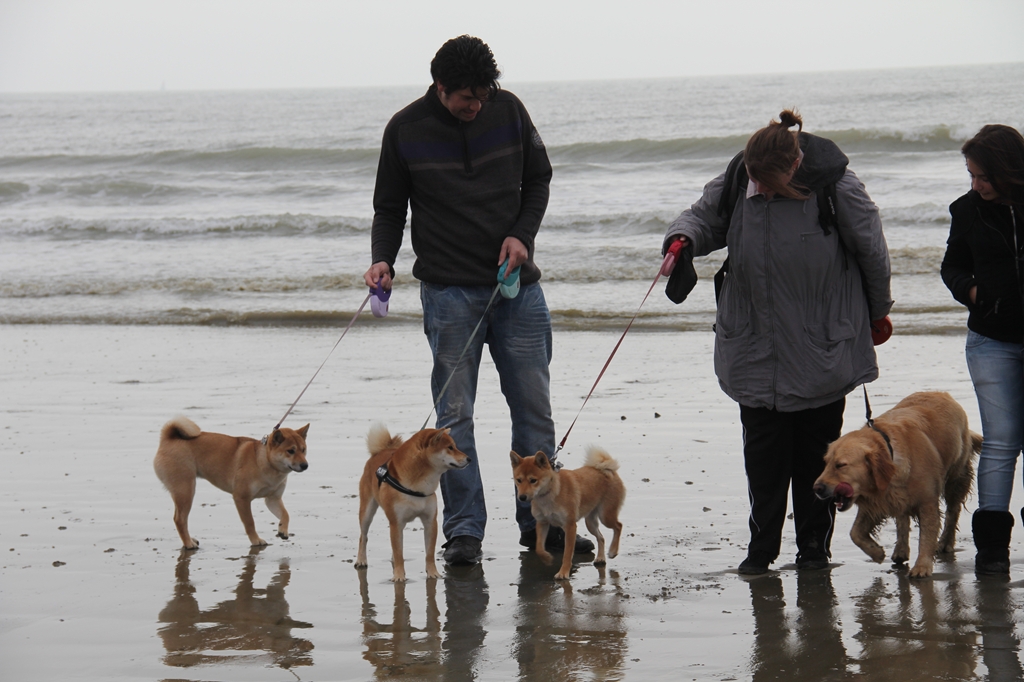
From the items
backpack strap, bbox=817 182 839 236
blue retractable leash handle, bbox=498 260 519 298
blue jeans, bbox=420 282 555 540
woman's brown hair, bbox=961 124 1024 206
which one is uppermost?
woman's brown hair, bbox=961 124 1024 206

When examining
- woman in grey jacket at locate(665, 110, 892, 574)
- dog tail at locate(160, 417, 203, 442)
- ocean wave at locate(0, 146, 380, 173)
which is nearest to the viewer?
woman in grey jacket at locate(665, 110, 892, 574)

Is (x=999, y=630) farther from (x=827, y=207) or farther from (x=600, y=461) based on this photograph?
(x=600, y=461)

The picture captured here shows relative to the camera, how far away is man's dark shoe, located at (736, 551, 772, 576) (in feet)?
12.8

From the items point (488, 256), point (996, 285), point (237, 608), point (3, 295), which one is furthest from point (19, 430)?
point (3, 295)

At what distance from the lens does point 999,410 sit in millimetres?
3887

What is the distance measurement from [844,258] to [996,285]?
60 cm

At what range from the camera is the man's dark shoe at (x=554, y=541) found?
444 centimetres

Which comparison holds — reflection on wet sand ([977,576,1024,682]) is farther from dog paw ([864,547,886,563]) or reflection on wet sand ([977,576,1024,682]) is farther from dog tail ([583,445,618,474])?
dog tail ([583,445,618,474])

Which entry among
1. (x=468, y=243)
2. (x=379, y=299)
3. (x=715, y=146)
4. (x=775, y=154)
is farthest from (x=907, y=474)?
(x=715, y=146)

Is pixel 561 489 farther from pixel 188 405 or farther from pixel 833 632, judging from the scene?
pixel 188 405

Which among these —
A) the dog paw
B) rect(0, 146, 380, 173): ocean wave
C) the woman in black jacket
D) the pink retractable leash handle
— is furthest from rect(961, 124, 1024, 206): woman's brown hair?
rect(0, 146, 380, 173): ocean wave

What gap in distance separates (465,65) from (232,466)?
2157 millimetres

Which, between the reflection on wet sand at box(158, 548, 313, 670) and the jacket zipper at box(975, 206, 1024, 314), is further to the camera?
the jacket zipper at box(975, 206, 1024, 314)

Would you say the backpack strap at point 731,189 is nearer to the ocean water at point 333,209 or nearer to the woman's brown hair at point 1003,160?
the woman's brown hair at point 1003,160
